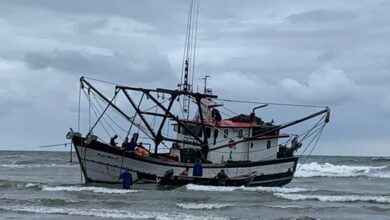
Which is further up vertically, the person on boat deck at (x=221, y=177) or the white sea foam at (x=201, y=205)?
the person on boat deck at (x=221, y=177)

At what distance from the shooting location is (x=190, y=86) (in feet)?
118

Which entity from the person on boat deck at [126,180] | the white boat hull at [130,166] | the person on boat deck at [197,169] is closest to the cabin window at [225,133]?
the white boat hull at [130,166]

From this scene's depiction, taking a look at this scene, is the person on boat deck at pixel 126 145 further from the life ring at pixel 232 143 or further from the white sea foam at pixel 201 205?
the white sea foam at pixel 201 205

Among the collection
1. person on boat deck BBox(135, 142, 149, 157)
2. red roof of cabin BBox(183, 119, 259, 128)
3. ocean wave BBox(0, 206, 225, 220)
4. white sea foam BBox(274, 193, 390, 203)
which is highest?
red roof of cabin BBox(183, 119, 259, 128)

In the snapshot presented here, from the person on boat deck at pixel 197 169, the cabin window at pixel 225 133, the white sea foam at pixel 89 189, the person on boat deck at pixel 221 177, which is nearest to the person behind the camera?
the white sea foam at pixel 89 189

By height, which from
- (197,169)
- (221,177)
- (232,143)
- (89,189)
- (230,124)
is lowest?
(89,189)

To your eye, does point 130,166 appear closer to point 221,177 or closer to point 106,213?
point 221,177

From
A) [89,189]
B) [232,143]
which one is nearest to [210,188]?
[232,143]

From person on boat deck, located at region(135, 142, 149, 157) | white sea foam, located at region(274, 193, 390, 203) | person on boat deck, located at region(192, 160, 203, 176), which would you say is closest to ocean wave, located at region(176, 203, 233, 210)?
person on boat deck, located at region(192, 160, 203, 176)

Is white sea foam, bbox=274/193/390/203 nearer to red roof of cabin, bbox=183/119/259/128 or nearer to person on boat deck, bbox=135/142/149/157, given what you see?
red roof of cabin, bbox=183/119/259/128

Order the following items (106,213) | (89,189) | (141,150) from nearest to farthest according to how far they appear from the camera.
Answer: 1. (106,213)
2. (89,189)
3. (141,150)

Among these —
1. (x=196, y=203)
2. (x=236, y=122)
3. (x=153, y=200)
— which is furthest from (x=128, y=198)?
(x=236, y=122)

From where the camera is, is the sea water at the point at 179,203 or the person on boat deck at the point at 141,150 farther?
the person on boat deck at the point at 141,150

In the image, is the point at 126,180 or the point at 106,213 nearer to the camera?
the point at 106,213
